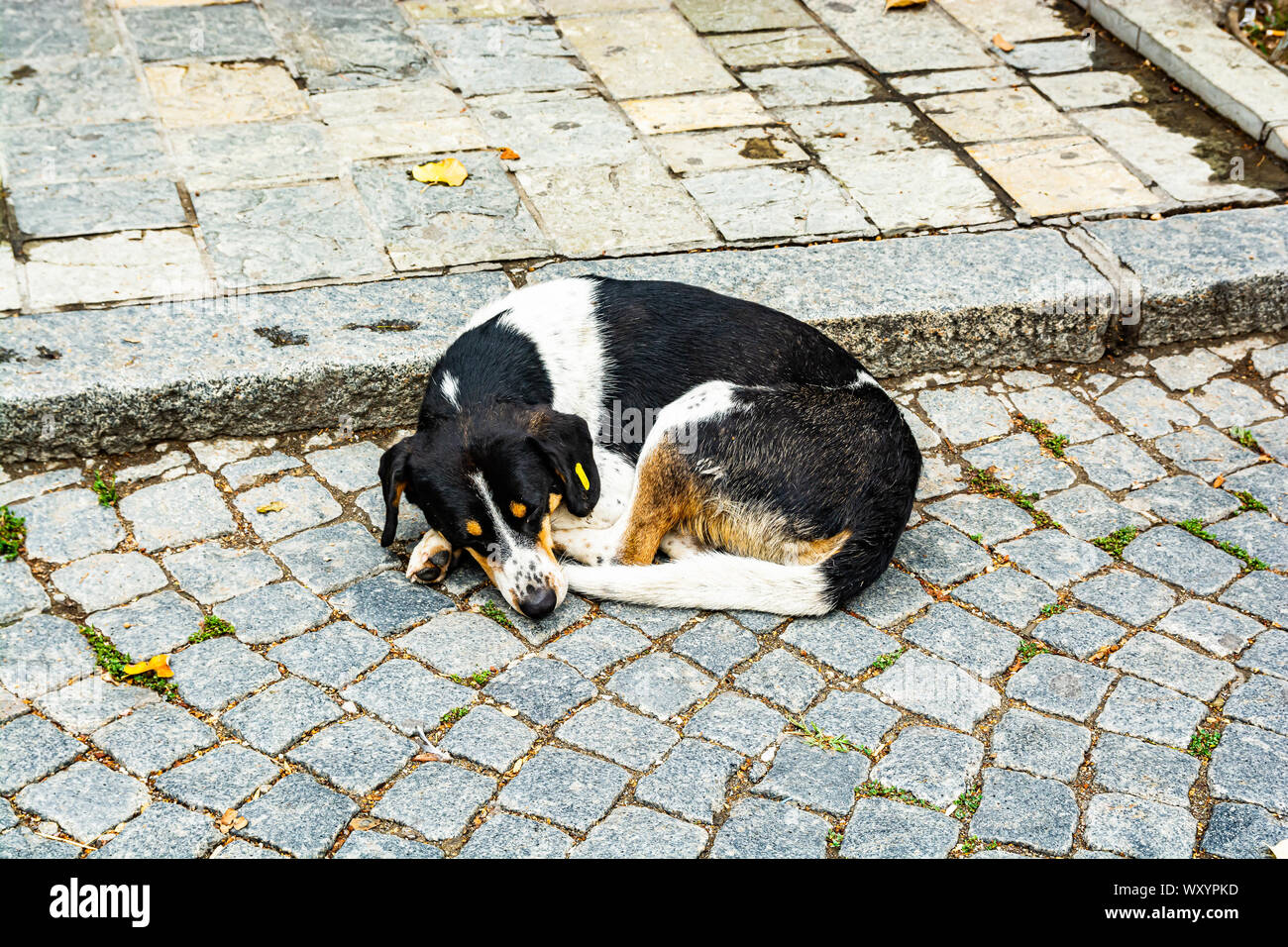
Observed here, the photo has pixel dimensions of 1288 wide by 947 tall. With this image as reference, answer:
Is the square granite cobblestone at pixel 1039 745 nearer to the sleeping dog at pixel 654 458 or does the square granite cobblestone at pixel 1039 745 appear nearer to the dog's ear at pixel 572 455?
the sleeping dog at pixel 654 458

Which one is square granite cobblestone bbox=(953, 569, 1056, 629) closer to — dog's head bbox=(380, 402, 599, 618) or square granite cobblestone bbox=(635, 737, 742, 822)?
square granite cobblestone bbox=(635, 737, 742, 822)

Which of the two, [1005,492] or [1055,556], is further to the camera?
[1005,492]

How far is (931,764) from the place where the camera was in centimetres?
361

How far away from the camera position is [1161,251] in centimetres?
561

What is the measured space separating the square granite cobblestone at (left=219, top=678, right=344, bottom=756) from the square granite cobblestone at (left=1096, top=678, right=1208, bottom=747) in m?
2.29

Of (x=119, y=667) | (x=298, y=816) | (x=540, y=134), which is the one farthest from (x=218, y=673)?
(x=540, y=134)

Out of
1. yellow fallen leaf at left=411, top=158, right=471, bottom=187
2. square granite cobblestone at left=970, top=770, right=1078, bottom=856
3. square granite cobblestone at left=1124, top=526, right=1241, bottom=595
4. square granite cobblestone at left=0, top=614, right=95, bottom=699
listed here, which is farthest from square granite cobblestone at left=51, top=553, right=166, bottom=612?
A: square granite cobblestone at left=1124, top=526, right=1241, bottom=595

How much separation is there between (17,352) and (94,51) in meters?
2.86

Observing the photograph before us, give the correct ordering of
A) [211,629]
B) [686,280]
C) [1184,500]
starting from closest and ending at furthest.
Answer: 1. [211,629]
2. [1184,500]
3. [686,280]

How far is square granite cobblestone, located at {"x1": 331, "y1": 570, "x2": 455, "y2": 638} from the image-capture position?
4070 mm

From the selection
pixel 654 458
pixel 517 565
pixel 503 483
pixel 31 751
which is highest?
pixel 503 483

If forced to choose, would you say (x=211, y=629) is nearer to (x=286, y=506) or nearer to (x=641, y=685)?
(x=286, y=506)

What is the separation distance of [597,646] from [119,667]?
144 centimetres

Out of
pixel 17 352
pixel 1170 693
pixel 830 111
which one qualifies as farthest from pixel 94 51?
pixel 1170 693
